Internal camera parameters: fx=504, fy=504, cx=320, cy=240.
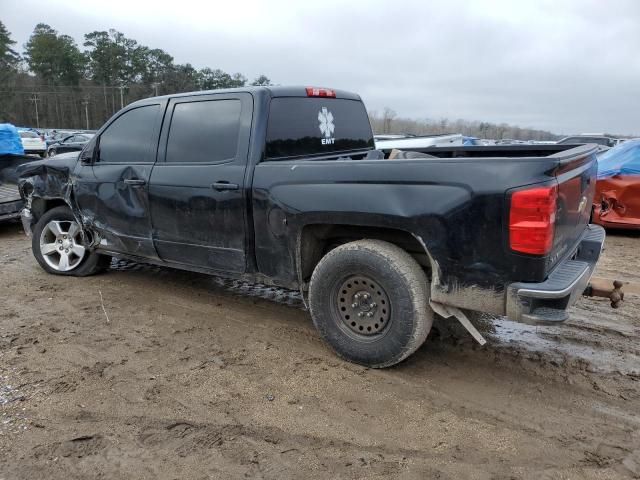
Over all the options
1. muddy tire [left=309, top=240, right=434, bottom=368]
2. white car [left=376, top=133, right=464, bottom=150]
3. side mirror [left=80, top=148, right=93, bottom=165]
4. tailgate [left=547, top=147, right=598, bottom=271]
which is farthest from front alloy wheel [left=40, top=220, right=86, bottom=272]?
white car [left=376, top=133, right=464, bottom=150]

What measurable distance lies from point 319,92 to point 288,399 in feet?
8.75

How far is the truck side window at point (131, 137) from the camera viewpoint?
4691 mm

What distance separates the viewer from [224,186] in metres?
3.99

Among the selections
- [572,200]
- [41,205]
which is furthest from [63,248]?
[572,200]

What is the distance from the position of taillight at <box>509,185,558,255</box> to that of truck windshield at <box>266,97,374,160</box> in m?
1.92

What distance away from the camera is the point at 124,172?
15.6ft

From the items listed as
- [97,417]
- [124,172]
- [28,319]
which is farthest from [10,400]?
[124,172]

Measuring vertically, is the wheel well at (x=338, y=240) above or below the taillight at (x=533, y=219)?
below

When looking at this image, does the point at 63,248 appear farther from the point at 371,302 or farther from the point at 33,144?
the point at 33,144

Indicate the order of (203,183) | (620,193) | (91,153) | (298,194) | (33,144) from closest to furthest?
(298,194)
(203,183)
(91,153)
(620,193)
(33,144)

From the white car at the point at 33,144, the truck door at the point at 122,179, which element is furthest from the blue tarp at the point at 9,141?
the white car at the point at 33,144

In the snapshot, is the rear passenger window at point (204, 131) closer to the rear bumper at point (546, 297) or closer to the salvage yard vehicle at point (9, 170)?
the rear bumper at point (546, 297)

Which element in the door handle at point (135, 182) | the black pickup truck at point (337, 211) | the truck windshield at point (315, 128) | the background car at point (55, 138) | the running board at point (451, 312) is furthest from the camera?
the background car at point (55, 138)

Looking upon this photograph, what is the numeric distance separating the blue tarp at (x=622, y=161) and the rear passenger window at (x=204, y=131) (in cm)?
692
